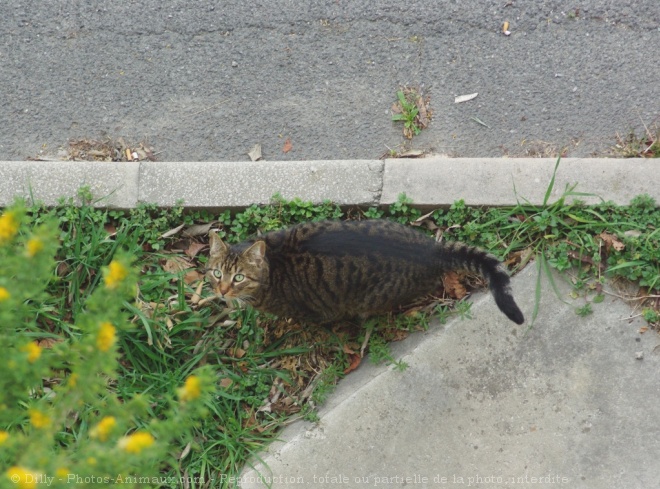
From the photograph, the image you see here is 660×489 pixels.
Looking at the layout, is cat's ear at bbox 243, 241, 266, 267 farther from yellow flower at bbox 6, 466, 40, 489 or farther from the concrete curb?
yellow flower at bbox 6, 466, 40, 489

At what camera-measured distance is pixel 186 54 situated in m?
3.95

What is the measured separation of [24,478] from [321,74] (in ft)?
9.70

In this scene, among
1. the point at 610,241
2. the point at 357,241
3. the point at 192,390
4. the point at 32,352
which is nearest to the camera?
the point at 192,390

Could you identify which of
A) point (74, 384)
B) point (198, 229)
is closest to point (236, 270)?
point (198, 229)

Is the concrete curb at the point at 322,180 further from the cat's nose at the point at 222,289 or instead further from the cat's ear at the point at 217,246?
the cat's nose at the point at 222,289

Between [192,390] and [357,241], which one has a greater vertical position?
[192,390]

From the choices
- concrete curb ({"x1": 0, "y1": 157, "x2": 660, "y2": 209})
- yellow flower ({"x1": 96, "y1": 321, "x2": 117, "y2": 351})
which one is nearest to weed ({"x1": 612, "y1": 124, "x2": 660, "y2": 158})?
concrete curb ({"x1": 0, "y1": 157, "x2": 660, "y2": 209})

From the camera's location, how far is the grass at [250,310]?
127 inches

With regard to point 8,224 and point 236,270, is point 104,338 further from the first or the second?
point 236,270

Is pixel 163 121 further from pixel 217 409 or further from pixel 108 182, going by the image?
pixel 217 409

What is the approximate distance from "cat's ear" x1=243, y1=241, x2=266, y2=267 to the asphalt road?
2.93 ft

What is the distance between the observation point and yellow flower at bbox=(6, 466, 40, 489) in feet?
4.96

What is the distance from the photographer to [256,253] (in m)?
3.04

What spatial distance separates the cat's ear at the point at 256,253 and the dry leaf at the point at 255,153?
864 millimetres
